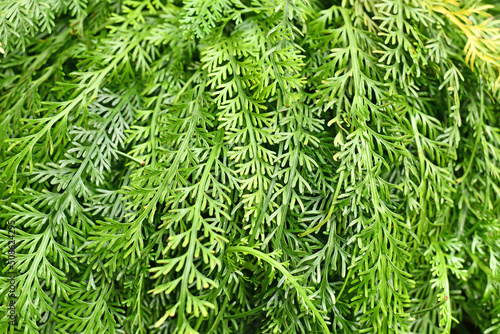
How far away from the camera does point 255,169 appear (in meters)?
0.67

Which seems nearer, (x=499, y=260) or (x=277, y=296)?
(x=277, y=296)

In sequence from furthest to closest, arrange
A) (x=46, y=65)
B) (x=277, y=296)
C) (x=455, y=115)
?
1. (x=46, y=65)
2. (x=455, y=115)
3. (x=277, y=296)

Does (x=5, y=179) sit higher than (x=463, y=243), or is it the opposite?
(x=5, y=179)

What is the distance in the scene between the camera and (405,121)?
28.7 inches

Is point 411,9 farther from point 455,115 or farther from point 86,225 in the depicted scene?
point 86,225

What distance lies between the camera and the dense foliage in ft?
2.11

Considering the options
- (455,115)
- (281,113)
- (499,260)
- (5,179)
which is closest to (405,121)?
(455,115)

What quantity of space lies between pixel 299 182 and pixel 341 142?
103 millimetres

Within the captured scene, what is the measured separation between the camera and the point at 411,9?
2.41 feet

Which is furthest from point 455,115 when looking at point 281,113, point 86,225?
point 86,225

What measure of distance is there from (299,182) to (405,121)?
25cm

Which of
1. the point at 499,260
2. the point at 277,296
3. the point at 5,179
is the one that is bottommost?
the point at 499,260

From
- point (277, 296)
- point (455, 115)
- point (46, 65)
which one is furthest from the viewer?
point (46, 65)

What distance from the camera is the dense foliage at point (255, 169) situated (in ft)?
2.11
